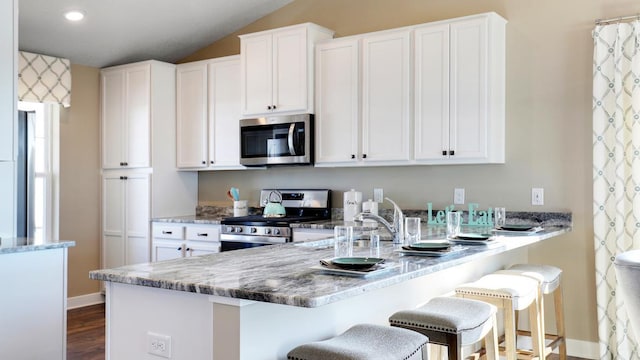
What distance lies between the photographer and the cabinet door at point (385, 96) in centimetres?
430

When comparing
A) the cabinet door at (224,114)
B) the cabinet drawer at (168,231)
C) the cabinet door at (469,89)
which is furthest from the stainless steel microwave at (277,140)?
the cabinet door at (469,89)

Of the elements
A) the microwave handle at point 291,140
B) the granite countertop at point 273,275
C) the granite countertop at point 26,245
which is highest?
the microwave handle at point 291,140

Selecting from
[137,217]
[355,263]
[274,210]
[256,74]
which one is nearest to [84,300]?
[137,217]

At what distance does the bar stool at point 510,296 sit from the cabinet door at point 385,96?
145 centimetres

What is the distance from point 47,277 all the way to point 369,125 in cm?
242

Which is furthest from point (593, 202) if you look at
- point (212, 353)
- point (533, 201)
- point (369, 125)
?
point (212, 353)

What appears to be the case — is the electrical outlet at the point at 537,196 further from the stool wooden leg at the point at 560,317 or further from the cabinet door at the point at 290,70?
the cabinet door at the point at 290,70

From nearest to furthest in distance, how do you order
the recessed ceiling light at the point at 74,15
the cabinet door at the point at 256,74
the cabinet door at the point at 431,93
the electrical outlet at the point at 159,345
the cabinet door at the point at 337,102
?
the electrical outlet at the point at 159,345 → the cabinet door at the point at 431,93 → the cabinet door at the point at 337,102 → the recessed ceiling light at the point at 74,15 → the cabinet door at the point at 256,74

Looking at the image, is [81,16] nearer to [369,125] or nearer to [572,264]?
[369,125]

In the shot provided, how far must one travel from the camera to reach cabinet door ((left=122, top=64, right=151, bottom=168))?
17.8 ft

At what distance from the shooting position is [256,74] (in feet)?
16.3

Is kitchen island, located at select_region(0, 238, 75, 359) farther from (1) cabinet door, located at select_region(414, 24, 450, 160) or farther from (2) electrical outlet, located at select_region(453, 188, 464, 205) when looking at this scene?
(2) electrical outlet, located at select_region(453, 188, 464, 205)

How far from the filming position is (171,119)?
18.4 feet

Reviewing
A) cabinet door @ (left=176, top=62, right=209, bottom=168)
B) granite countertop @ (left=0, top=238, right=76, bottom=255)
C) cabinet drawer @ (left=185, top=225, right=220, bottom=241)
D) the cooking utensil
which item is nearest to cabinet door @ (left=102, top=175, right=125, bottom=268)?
cabinet door @ (left=176, top=62, right=209, bottom=168)
